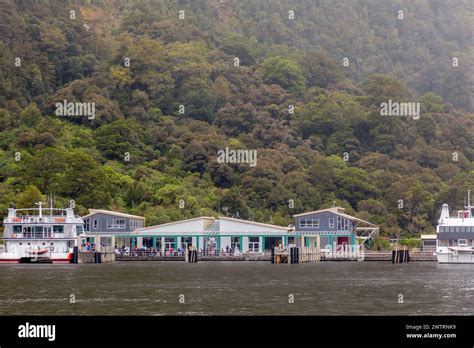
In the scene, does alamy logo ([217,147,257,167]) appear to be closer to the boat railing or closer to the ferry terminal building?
the ferry terminal building

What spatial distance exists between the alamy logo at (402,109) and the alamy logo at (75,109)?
48.7m

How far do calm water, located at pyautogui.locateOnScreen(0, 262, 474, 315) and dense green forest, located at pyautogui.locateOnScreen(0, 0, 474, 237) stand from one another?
4167 centimetres

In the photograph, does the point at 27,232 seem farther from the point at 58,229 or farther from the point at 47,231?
the point at 58,229

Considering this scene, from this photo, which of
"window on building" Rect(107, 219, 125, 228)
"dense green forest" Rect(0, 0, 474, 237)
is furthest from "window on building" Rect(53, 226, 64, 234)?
"dense green forest" Rect(0, 0, 474, 237)

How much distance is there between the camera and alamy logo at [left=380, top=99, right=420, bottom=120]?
168000 millimetres

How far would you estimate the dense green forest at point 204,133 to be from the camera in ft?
407

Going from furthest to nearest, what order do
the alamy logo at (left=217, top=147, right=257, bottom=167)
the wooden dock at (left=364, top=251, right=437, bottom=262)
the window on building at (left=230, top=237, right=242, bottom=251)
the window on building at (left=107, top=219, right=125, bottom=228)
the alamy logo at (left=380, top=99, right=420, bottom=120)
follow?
the alamy logo at (left=380, top=99, right=420, bottom=120), the alamy logo at (left=217, top=147, right=257, bottom=167), the window on building at (left=107, top=219, right=125, bottom=228), the window on building at (left=230, top=237, right=242, bottom=251), the wooden dock at (left=364, top=251, right=437, bottom=262)

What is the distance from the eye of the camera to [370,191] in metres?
134

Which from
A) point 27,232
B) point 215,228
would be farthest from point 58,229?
point 215,228

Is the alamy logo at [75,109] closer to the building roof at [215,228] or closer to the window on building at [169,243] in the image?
the window on building at [169,243]

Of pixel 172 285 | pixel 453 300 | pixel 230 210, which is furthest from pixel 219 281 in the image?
pixel 230 210

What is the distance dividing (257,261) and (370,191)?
3730 cm
